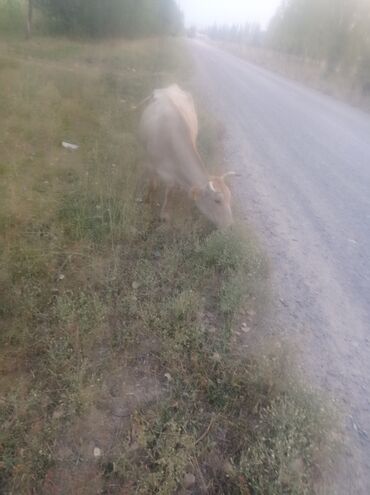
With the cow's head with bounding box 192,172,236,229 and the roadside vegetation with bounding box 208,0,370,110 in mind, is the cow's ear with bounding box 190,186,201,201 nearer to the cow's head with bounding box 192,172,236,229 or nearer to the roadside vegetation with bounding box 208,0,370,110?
the cow's head with bounding box 192,172,236,229

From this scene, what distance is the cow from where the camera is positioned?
198 inches

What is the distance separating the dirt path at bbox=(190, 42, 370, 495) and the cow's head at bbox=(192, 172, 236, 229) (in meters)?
0.87

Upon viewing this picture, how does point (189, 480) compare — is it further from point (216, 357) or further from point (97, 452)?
point (216, 357)

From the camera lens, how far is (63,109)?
8.72 m

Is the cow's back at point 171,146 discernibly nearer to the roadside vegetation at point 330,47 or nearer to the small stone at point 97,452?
the small stone at point 97,452

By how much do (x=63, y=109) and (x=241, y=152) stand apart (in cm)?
443

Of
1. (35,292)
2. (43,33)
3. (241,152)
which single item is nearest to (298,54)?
(43,33)

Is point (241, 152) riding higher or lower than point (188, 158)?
lower

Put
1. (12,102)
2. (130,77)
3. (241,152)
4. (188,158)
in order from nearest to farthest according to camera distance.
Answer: (188,158) → (12,102) → (241,152) → (130,77)

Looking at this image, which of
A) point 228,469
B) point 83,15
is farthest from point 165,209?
point 83,15

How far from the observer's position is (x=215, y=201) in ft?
16.3

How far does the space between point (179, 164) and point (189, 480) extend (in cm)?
401

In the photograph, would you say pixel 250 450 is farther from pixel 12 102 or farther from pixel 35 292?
pixel 12 102

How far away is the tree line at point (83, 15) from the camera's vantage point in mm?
19438
